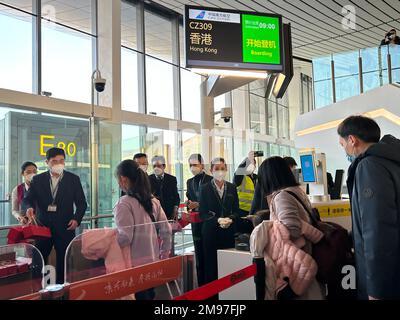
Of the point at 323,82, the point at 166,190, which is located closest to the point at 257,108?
the point at 323,82

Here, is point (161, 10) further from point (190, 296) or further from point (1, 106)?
point (190, 296)

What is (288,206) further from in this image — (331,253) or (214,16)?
(214,16)

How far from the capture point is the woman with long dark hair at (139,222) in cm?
247

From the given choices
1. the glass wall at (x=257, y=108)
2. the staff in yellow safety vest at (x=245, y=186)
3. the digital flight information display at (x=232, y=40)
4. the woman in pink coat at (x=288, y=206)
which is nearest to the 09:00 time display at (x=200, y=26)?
the digital flight information display at (x=232, y=40)

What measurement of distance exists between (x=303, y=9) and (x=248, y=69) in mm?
5683

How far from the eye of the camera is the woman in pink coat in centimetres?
226

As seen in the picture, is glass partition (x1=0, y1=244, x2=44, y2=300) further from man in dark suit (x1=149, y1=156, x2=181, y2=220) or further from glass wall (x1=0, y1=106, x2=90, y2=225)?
glass wall (x1=0, y1=106, x2=90, y2=225)

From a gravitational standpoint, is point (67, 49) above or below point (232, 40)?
above

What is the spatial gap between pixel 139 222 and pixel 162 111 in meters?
6.58

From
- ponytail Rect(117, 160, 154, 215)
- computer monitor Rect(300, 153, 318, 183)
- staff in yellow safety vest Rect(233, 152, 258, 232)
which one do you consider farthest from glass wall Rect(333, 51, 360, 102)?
ponytail Rect(117, 160, 154, 215)

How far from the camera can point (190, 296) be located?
1.73 m

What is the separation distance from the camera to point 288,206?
2293 mm

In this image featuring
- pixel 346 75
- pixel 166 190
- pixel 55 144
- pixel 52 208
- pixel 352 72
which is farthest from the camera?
pixel 346 75

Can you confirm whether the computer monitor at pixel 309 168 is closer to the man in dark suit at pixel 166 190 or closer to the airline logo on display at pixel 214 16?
the airline logo on display at pixel 214 16
